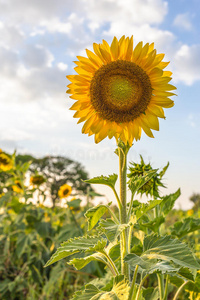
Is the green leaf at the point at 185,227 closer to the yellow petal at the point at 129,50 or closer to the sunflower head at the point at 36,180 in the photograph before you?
the yellow petal at the point at 129,50

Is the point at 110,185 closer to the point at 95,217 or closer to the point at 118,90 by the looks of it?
the point at 95,217

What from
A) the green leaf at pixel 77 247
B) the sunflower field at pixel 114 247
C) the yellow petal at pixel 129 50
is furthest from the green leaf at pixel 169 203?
the yellow petal at pixel 129 50

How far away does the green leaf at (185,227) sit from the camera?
1.77 m

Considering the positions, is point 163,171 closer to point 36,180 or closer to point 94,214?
point 94,214

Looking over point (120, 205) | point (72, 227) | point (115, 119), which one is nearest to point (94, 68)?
point (115, 119)

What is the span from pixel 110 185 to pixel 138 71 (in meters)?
0.66

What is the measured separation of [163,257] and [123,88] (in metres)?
0.92

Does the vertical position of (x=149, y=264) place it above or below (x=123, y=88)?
below

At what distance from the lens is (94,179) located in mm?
1496

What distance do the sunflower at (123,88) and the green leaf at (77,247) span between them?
1.85 ft

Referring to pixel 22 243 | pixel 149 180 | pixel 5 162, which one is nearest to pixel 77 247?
pixel 149 180

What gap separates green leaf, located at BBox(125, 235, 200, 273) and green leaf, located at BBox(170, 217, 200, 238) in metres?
0.36

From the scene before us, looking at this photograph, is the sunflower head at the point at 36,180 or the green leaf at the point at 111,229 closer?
the green leaf at the point at 111,229

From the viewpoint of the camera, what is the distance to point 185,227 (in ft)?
6.17
